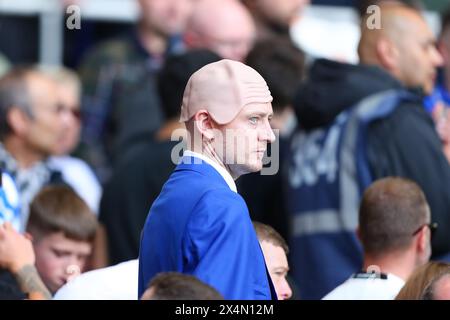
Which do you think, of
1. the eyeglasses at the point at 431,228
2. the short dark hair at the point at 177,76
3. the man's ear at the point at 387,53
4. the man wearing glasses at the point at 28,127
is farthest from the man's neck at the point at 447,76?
the eyeglasses at the point at 431,228

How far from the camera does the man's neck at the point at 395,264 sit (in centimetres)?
532

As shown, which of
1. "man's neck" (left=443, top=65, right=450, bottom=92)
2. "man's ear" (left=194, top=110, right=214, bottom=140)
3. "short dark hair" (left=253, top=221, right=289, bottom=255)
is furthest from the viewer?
"man's neck" (left=443, top=65, right=450, bottom=92)

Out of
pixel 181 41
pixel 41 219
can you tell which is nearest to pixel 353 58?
pixel 181 41

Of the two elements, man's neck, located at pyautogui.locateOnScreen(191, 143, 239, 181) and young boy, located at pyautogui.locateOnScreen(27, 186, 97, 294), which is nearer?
man's neck, located at pyautogui.locateOnScreen(191, 143, 239, 181)

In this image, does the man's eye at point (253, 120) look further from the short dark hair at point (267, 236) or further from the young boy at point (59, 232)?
the young boy at point (59, 232)

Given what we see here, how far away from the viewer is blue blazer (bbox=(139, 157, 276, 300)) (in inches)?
154

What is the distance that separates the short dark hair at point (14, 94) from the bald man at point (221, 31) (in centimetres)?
91

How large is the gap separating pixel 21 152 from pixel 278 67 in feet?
4.66

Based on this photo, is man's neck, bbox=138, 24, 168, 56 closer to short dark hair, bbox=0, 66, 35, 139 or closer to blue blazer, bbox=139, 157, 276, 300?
short dark hair, bbox=0, 66, 35, 139

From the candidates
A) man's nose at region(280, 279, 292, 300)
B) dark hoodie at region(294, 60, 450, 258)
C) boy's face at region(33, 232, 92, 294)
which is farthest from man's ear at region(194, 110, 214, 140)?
dark hoodie at region(294, 60, 450, 258)

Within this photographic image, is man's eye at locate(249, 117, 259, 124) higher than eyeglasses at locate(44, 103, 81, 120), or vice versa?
eyeglasses at locate(44, 103, 81, 120)

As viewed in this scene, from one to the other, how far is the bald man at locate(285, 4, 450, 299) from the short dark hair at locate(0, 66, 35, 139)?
1.56m
